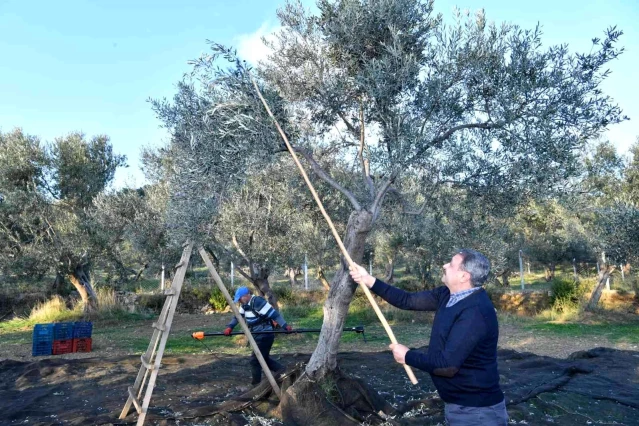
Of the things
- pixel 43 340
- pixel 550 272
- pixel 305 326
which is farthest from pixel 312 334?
pixel 550 272

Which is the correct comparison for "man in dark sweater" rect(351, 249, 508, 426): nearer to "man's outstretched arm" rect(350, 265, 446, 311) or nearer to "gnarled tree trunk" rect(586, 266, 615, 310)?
"man's outstretched arm" rect(350, 265, 446, 311)

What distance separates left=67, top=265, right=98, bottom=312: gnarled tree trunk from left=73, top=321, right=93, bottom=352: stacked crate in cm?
624

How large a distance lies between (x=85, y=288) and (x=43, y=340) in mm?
6808

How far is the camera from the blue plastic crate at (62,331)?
13.4m

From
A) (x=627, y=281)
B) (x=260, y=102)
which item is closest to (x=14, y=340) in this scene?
(x=260, y=102)

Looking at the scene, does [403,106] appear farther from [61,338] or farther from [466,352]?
[61,338]

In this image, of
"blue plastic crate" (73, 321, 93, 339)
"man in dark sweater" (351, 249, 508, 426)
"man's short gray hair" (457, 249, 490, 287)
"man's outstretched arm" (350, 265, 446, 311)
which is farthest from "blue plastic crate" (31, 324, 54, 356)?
"man's short gray hair" (457, 249, 490, 287)

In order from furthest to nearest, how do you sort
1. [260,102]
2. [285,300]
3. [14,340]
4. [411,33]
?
1. [285,300]
2. [14,340]
3. [411,33]
4. [260,102]

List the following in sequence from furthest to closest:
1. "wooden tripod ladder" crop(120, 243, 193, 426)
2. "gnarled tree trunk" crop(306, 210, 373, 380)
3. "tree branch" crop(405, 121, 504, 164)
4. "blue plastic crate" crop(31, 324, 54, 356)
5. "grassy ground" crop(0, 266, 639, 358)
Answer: "grassy ground" crop(0, 266, 639, 358)
"blue plastic crate" crop(31, 324, 54, 356)
"tree branch" crop(405, 121, 504, 164)
"gnarled tree trunk" crop(306, 210, 373, 380)
"wooden tripod ladder" crop(120, 243, 193, 426)

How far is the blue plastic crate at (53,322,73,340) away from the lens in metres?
13.4

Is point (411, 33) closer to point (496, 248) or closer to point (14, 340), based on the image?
point (496, 248)

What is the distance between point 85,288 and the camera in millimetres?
19812

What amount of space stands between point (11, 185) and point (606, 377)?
735 inches

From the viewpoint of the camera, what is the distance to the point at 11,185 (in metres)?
18.3
